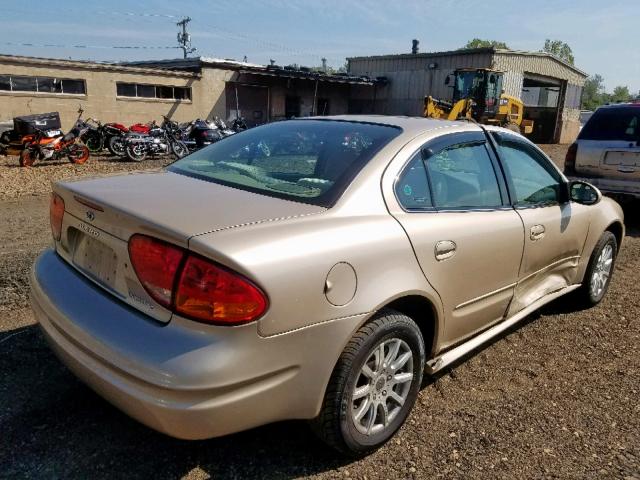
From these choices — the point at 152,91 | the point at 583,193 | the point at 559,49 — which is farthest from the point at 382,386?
the point at 559,49

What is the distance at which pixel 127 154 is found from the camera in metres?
13.8

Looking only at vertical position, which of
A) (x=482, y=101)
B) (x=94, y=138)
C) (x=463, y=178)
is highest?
(x=482, y=101)

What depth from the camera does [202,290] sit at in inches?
74.1

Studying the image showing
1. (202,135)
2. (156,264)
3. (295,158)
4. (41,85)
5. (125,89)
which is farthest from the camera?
(125,89)

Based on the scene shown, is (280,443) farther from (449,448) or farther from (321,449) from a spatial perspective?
(449,448)

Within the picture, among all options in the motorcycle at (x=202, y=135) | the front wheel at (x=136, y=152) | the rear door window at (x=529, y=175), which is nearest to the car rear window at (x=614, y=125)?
the rear door window at (x=529, y=175)

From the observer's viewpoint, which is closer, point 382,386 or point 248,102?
point 382,386

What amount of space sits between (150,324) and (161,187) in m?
0.82

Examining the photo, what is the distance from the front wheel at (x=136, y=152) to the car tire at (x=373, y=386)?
12735 millimetres

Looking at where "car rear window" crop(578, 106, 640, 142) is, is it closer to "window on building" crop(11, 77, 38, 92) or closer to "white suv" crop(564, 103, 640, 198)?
"white suv" crop(564, 103, 640, 198)

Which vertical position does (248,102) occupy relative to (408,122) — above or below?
above

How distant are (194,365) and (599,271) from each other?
155 inches

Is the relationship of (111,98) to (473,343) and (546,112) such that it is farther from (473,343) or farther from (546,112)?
(546,112)

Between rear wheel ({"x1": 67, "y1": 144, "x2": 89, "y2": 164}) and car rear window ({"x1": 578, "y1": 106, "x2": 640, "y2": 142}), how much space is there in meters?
11.3
